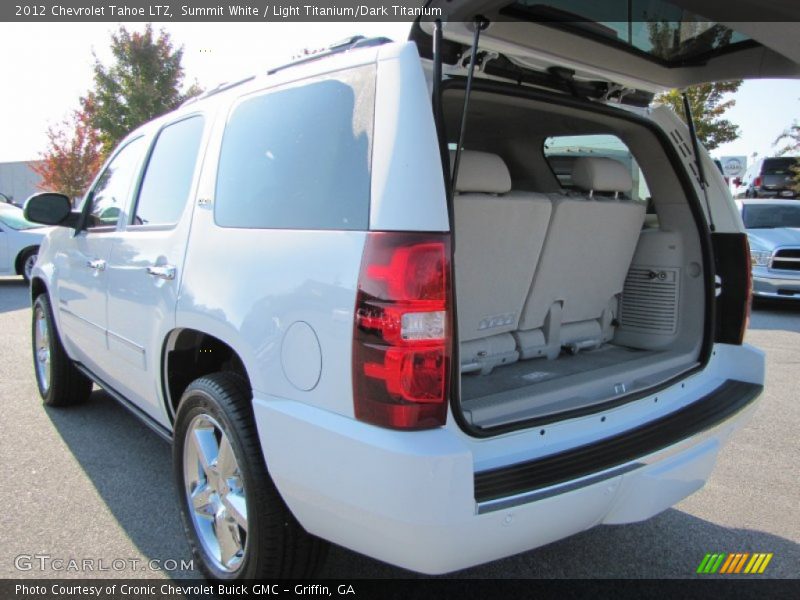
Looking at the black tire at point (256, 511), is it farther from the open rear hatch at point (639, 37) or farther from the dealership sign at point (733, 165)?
the dealership sign at point (733, 165)

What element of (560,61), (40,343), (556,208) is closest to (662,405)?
(556,208)

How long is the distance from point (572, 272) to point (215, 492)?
6.73 ft

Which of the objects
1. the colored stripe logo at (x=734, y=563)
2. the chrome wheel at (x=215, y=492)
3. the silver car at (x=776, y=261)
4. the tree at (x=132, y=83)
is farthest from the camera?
the tree at (x=132, y=83)

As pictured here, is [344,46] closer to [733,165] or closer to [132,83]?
[733,165]

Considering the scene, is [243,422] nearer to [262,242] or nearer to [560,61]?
[262,242]

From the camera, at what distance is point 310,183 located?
2141 mm

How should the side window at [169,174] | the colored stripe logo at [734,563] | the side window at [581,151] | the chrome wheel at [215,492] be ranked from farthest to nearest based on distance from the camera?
the side window at [581,151] < the side window at [169,174] < the colored stripe logo at [734,563] < the chrome wheel at [215,492]

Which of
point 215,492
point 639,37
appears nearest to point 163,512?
point 215,492

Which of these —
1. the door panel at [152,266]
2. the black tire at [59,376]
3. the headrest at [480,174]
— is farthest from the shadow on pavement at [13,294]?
the headrest at [480,174]

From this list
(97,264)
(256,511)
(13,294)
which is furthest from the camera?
(13,294)

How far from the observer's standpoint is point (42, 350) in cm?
489

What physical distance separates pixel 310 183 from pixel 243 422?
85 cm

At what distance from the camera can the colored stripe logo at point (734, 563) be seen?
2797 millimetres

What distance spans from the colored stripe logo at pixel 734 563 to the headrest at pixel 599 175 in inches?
72.4
